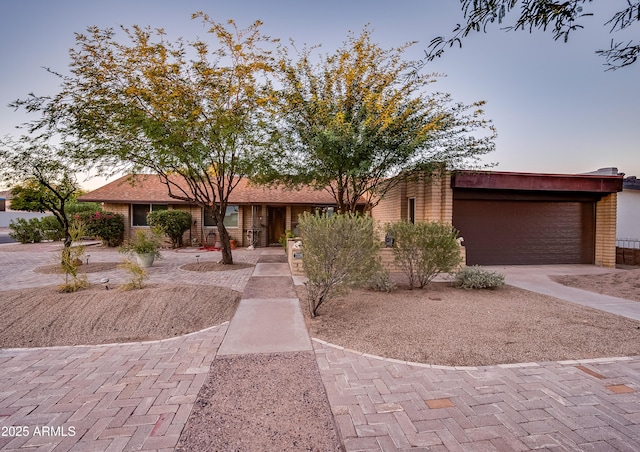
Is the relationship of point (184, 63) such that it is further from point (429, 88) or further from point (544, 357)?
point (544, 357)

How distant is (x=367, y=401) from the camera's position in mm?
2818

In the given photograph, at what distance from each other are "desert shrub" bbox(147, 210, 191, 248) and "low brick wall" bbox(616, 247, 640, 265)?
62.6ft

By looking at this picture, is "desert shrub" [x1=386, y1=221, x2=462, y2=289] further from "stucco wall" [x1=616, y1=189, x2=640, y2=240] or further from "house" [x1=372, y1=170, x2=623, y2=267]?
"stucco wall" [x1=616, y1=189, x2=640, y2=240]

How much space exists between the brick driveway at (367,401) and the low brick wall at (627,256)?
11.9m

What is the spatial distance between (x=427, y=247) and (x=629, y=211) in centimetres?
1411

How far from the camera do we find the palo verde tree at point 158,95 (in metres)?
8.77

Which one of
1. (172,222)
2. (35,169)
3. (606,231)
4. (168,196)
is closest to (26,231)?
(168,196)

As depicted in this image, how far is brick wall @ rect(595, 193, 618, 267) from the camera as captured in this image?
1157cm

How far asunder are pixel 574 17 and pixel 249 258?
11658 mm

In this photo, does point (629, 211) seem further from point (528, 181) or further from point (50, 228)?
point (50, 228)

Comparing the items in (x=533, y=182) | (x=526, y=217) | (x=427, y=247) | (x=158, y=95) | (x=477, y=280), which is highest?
(x=158, y=95)

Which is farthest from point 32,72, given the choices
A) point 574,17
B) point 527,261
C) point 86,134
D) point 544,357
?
point 527,261

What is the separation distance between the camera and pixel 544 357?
376cm

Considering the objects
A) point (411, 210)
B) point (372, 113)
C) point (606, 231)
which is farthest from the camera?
point (411, 210)
